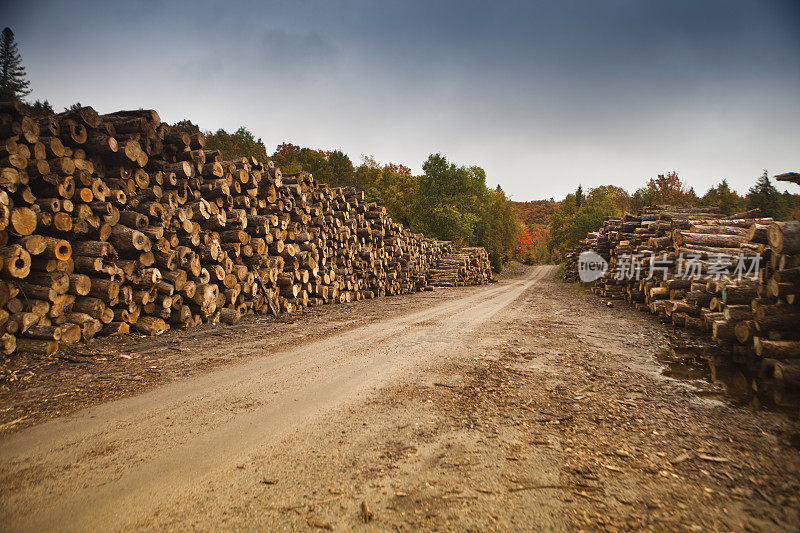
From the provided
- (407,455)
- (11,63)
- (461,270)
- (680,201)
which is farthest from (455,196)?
(11,63)

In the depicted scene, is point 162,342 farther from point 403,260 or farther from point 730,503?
point 403,260

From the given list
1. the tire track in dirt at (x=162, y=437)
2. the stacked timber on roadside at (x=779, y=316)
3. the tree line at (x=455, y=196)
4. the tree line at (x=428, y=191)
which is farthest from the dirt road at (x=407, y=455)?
the tree line at (x=428, y=191)

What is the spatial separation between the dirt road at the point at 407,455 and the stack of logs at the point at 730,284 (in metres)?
1.15

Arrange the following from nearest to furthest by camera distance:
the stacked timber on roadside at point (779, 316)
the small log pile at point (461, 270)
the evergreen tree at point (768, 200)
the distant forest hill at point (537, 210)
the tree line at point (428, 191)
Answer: the stacked timber on roadside at point (779, 316), the small log pile at point (461, 270), the evergreen tree at point (768, 200), the tree line at point (428, 191), the distant forest hill at point (537, 210)

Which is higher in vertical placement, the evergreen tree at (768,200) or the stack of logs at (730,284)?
the evergreen tree at (768,200)

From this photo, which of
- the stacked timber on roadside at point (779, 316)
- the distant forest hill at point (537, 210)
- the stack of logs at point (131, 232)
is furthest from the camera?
the distant forest hill at point (537, 210)

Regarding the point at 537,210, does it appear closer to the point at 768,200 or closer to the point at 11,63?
the point at 768,200

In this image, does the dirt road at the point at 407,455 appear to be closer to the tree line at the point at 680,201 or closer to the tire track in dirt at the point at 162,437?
the tire track in dirt at the point at 162,437

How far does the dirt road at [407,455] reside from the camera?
6.09ft

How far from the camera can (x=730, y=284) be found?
543 centimetres

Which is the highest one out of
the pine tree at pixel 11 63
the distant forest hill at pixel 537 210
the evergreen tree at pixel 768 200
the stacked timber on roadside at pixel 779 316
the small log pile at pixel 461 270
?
the pine tree at pixel 11 63

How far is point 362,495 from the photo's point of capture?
1.99 m

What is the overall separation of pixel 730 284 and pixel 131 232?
938 centimetres

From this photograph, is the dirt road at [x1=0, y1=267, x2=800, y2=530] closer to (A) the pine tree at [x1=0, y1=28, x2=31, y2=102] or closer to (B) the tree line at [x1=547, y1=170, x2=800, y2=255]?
(B) the tree line at [x1=547, y1=170, x2=800, y2=255]
